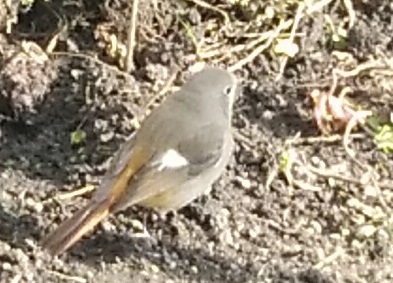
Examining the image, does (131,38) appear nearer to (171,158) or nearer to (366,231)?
(171,158)

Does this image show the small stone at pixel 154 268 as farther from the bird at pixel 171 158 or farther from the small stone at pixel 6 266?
the small stone at pixel 6 266

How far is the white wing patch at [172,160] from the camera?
6250mm

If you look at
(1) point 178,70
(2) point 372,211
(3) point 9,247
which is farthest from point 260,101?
(3) point 9,247

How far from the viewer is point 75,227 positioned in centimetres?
589

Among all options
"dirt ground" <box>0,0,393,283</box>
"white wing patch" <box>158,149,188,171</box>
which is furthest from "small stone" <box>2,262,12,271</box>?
"white wing patch" <box>158,149,188,171</box>

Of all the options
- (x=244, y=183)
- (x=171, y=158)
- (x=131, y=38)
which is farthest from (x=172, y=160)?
(x=131, y=38)

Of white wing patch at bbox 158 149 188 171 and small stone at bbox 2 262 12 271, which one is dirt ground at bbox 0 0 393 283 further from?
white wing patch at bbox 158 149 188 171

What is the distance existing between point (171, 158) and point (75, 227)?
61cm

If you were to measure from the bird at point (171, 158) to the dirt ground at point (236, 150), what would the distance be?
0.16m

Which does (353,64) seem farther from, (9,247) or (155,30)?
(9,247)

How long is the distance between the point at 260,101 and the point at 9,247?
5.21ft

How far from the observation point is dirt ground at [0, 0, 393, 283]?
6.20 m

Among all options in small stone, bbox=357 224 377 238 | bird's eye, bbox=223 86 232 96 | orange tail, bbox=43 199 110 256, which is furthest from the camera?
bird's eye, bbox=223 86 232 96

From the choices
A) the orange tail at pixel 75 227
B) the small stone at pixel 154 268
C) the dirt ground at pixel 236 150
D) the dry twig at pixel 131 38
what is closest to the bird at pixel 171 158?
the orange tail at pixel 75 227
